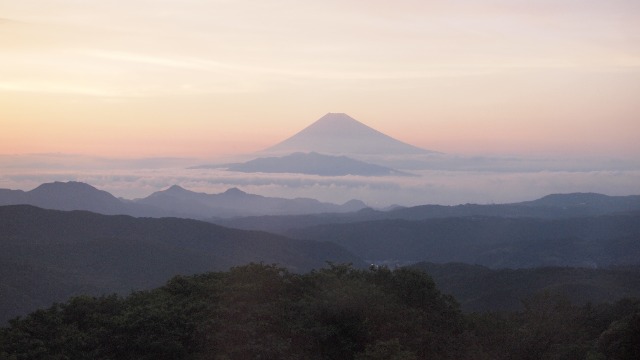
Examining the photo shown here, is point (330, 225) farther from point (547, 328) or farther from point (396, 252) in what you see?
point (547, 328)

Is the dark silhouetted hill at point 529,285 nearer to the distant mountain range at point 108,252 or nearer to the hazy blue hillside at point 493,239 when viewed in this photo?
the distant mountain range at point 108,252

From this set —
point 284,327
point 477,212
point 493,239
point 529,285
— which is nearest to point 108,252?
point 529,285

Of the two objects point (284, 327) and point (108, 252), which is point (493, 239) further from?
point (284, 327)

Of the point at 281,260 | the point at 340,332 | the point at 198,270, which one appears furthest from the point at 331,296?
the point at 281,260

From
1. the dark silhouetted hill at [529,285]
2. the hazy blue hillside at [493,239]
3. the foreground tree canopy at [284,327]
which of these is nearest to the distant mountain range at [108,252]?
the dark silhouetted hill at [529,285]

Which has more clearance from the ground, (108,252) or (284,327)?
(284,327)

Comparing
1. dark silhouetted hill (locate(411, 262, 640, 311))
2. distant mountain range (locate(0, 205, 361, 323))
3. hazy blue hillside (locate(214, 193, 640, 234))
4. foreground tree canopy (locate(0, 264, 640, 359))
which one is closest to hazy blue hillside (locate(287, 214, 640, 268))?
hazy blue hillside (locate(214, 193, 640, 234))
